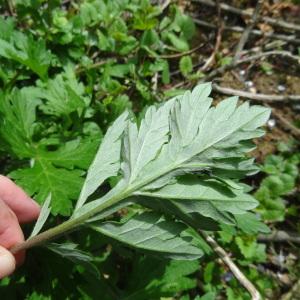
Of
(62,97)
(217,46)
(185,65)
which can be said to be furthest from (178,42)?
(62,97)

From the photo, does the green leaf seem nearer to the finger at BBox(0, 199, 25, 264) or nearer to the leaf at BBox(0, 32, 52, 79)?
the leaf at BBox(0, 32, 52, 79)

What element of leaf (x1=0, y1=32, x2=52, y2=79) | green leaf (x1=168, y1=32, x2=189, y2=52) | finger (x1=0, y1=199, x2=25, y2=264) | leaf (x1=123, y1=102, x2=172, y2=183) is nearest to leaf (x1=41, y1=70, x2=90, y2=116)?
leaf (x1=0, y1=32, x2=52, y2=79)

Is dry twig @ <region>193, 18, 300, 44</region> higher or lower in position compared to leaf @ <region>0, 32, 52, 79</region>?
lower

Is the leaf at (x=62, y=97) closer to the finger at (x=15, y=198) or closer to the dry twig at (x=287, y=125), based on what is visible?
the finger at (x=15, y=198)

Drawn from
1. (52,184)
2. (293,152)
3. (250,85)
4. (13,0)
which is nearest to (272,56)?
(250,85)

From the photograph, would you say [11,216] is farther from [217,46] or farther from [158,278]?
[217,46]

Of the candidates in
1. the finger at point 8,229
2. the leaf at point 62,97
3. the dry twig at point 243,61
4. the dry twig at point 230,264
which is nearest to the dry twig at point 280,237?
the dry twig at point 230,264

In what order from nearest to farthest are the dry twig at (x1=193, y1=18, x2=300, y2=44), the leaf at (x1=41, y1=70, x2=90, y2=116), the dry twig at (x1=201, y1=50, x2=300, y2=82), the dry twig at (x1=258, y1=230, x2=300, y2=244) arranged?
the leaf at (x1=41, y1=70, x2=90, y2=116) < the dry twig at (x1=258, y1=230, x2=300, y2=244) < the dry twig at (x1=201, y1=50, x2=300, y2=82) < the dry twig at (x1=193, y1=18, x2=300, y2=44)

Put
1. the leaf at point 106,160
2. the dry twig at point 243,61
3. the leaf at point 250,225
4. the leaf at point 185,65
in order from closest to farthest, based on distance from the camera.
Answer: the leaf at point 106,160, the leaf at point 250,225, the leaf at point 185,65, the dry twig at point 243,61
